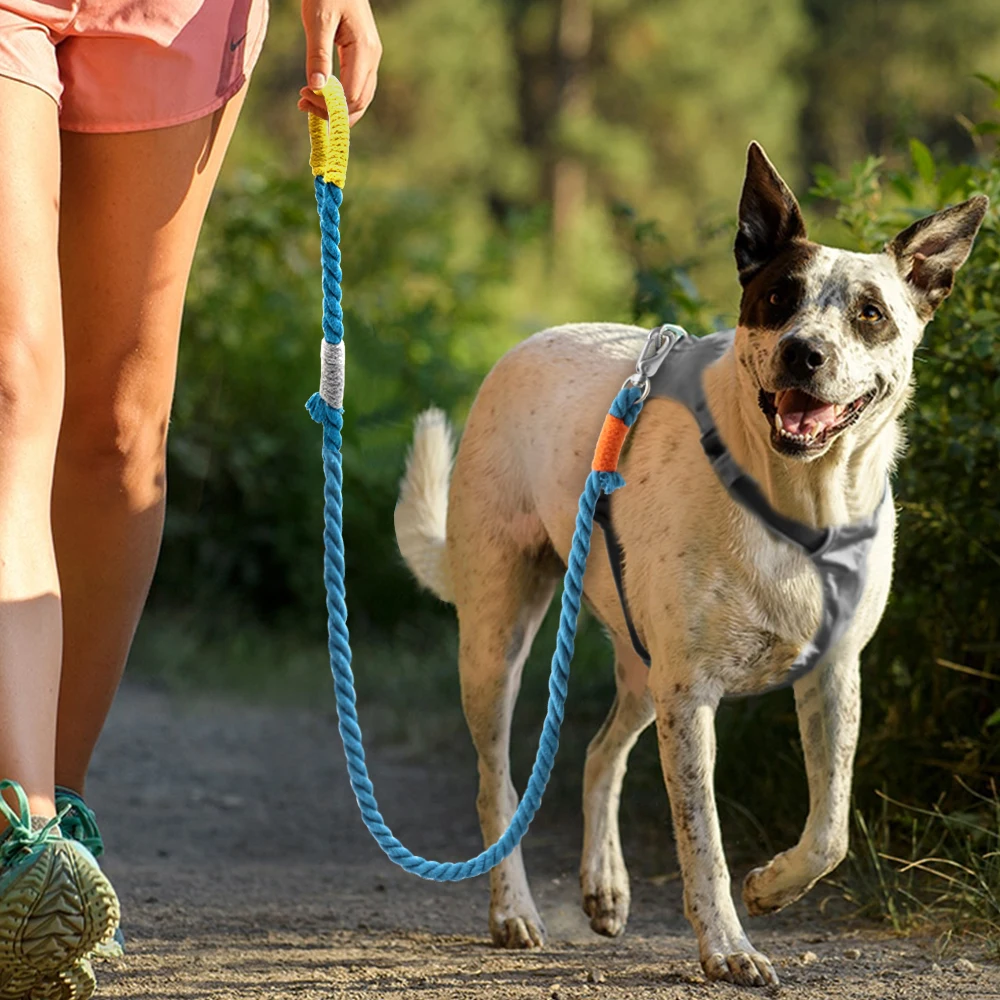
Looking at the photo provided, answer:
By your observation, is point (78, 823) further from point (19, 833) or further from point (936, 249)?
point (936, 249)

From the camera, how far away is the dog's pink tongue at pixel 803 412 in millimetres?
2791

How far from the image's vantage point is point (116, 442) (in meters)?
2.81

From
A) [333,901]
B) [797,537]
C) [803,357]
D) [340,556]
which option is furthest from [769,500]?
[333,901]

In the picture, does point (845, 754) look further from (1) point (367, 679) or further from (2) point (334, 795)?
(1) point (367, 679)

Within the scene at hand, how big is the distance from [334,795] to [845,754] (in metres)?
2.28

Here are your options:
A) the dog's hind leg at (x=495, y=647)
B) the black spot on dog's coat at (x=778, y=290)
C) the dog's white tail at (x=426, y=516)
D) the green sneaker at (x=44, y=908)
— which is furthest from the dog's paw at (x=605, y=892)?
the green sneaker at (x=44, y=908)

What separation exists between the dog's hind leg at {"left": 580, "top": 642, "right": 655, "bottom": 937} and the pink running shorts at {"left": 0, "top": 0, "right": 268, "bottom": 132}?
148 cm

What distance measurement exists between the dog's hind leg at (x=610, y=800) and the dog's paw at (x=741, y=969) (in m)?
0.59

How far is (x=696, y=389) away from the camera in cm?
305

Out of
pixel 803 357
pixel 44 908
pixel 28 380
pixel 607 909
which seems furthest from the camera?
pixel 607 909

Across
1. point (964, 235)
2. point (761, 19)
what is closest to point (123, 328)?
point (964, 235)

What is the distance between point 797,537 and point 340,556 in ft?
2.62

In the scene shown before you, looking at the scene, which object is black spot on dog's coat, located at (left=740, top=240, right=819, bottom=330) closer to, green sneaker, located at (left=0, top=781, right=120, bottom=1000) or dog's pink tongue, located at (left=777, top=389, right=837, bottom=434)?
dog's pink tongue, located at (left=777, top=389, right=837, bottom=434)

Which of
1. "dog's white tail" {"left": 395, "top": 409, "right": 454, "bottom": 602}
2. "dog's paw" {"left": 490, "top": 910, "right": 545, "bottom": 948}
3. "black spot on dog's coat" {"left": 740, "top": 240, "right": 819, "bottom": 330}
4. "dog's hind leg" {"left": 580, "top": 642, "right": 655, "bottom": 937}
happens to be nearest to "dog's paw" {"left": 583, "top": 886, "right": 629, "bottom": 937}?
"dog's hind leg" {"left": 580, "top": 642, "right": 655, "bottom": 937}
